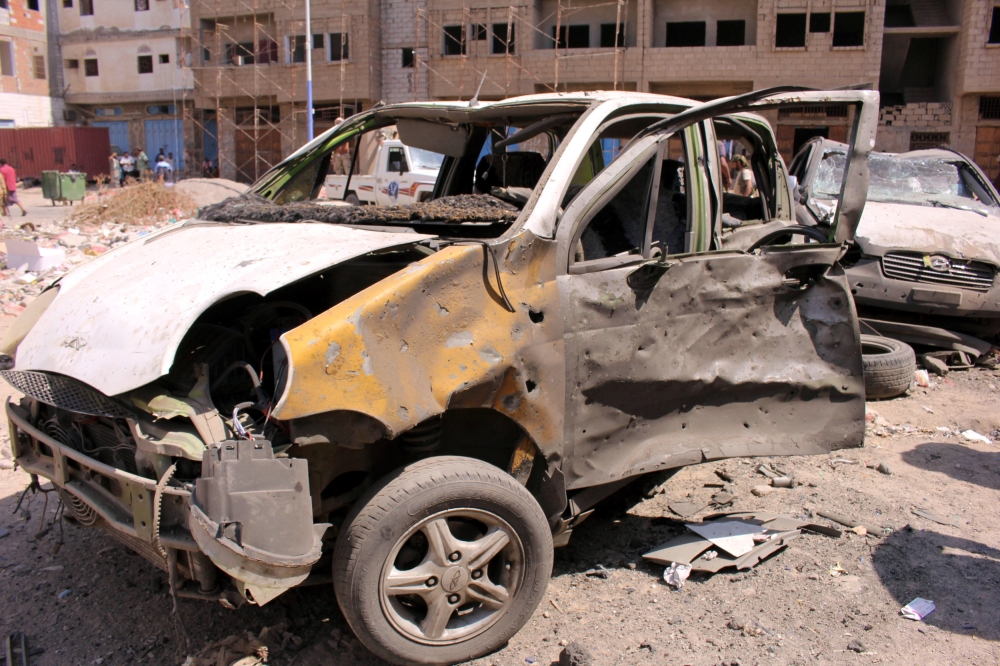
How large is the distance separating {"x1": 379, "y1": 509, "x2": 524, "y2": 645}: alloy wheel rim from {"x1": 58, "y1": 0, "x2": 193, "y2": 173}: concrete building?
35.6 m

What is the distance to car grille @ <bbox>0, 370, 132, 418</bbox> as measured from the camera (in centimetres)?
258

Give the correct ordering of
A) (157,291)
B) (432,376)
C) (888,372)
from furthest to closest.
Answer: (888,372) < (157,291) < (432,376)

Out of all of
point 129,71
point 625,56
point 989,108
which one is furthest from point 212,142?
Result: point 989,108

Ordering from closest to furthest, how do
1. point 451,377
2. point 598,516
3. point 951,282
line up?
point 451,377 < point 598,516 < point 951,282

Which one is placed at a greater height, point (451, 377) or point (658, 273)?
point (658, 273)

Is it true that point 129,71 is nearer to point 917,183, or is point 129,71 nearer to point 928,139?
point 928,139

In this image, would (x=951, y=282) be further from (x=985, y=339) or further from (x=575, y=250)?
(x=575, y=250)

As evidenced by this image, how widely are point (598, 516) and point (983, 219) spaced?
229 inches

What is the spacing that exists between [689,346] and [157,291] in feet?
7.03

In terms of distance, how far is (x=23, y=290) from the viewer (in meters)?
9.88

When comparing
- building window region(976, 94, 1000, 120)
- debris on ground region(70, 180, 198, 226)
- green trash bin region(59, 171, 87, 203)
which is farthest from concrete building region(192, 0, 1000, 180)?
debris on ground region(70, 180, 198, 226)

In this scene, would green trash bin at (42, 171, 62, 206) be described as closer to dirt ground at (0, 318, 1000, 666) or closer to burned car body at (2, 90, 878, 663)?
dirt ground at (0, 318, 1000, 666)

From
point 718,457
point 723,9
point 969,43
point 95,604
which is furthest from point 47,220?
point 969,43

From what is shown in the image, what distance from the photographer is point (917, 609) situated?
3139mm
